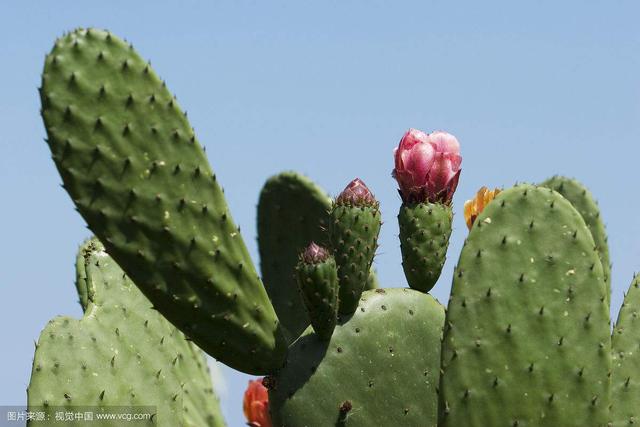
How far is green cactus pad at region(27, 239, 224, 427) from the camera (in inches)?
152

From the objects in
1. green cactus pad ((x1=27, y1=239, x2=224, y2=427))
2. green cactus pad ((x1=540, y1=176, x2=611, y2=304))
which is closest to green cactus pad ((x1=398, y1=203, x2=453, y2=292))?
green cactus pad ((x1=540, y1=176, x2=611, y2=304))

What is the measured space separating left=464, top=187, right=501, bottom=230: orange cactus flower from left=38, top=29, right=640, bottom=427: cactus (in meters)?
0.34

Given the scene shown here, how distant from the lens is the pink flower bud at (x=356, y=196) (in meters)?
3.59

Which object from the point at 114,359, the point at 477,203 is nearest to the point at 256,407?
the point at 114,359

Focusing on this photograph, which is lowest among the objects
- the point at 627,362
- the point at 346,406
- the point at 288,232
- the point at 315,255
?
the point at 346,406

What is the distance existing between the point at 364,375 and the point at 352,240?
1.31 feet

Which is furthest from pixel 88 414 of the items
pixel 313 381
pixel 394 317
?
pixel 394 317

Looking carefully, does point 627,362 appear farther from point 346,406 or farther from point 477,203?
point 346,406

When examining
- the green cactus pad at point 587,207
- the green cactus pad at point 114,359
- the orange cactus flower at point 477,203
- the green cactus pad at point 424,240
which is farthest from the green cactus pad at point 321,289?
the green cactus pad at point 587,207

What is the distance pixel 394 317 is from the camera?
3609 mm

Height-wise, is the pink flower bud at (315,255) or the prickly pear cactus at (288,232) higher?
the prickly pear cactus at (288,232)

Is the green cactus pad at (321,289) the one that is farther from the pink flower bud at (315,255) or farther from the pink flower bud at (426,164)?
the pink flower bud at (426,164)

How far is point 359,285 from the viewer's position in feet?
11.7

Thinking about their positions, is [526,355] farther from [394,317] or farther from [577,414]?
[394,317]
